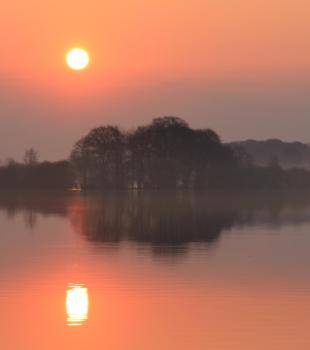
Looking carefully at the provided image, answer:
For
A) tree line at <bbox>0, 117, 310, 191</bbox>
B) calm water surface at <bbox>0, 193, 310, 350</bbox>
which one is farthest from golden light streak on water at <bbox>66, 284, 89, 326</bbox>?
tree line at <bbox>0, 117, 310, 191</bbox>

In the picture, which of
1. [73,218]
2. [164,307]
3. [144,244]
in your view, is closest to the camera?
[164,307]

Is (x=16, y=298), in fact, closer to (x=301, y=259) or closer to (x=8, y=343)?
(x=8, y=343)

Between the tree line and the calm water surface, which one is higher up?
the tree line

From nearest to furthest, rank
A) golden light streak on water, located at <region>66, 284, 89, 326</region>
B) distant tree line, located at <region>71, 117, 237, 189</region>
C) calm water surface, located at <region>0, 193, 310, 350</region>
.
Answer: calm water surface, located at <region>0, 193, 310, 350</region>, golden light streak on water, located at <region>66, 284, 89, 326</region>, distant tree line, located at <region>71, 117, 237, 189</region>

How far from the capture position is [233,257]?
2467 cm

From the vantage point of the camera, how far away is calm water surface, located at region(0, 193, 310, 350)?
13.5 metres

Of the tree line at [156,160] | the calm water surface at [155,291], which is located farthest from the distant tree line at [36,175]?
the calm water surface at [155,291]

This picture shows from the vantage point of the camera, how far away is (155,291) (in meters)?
17.9

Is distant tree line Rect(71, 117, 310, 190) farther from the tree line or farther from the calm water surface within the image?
the calm water surface

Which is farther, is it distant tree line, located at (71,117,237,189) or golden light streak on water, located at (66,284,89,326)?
distant tree line, located at (71,117,237,189)

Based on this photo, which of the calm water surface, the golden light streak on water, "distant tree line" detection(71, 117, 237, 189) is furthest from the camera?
"distant tree line" detection(71, 117, 237, 189)

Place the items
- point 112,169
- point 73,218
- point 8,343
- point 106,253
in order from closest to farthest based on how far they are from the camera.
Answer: point 8,343 < point 106,253 < point 73,218 < point 112,169

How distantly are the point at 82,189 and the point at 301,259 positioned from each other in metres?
83.3

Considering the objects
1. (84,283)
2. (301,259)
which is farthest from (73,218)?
(84,283)
